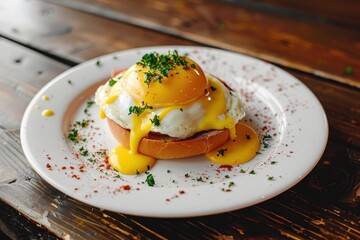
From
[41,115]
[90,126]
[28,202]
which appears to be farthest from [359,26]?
[28,202]

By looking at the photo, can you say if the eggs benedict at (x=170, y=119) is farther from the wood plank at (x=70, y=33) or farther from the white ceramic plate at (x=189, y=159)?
the wood plank at (x=70, y=33)

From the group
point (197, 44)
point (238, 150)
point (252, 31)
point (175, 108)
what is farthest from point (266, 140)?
point (252, 31)

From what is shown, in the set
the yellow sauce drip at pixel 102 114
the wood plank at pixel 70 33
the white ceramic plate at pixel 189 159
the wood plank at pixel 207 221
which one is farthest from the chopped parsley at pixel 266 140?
the wood plank at pixel 70 33

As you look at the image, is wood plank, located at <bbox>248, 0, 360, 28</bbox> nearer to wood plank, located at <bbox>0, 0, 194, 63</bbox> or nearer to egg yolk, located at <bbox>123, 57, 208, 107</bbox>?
wood plank, located at <bbox>0, 0, 194, 63</bbox>

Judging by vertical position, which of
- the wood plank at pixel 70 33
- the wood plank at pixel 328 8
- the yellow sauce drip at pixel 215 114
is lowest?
the yellow sauce drip at pixel 215 114

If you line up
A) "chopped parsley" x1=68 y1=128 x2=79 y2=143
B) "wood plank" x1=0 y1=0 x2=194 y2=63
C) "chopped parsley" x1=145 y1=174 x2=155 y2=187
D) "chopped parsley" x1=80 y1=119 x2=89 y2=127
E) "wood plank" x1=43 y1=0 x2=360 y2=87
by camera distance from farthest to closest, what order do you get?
"wood plank" x1=0 y1=0 x2=194 y2=63 < "wood plank" x1=43 y1=0 x2=360 y2=87 < "chopped parsley" x1=80 y1=119 x2=89 y2=127 < "chopped parsley" x1=68 y1=128 x2=79 y2=143 < "chopped parsley" x1=145 y1=174 x2=155 y2=187

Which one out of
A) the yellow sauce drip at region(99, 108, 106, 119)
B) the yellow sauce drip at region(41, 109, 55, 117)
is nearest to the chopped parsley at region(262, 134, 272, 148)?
the yellow sauce drip at region(99, 108, 106, 119)

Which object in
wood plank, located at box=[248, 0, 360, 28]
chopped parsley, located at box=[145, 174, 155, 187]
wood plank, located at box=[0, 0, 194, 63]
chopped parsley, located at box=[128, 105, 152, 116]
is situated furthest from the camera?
wood plank, located at box=[248, 0, 360, 28]

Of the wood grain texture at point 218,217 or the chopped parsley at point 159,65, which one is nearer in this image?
the wood grain texture at point 218,217
